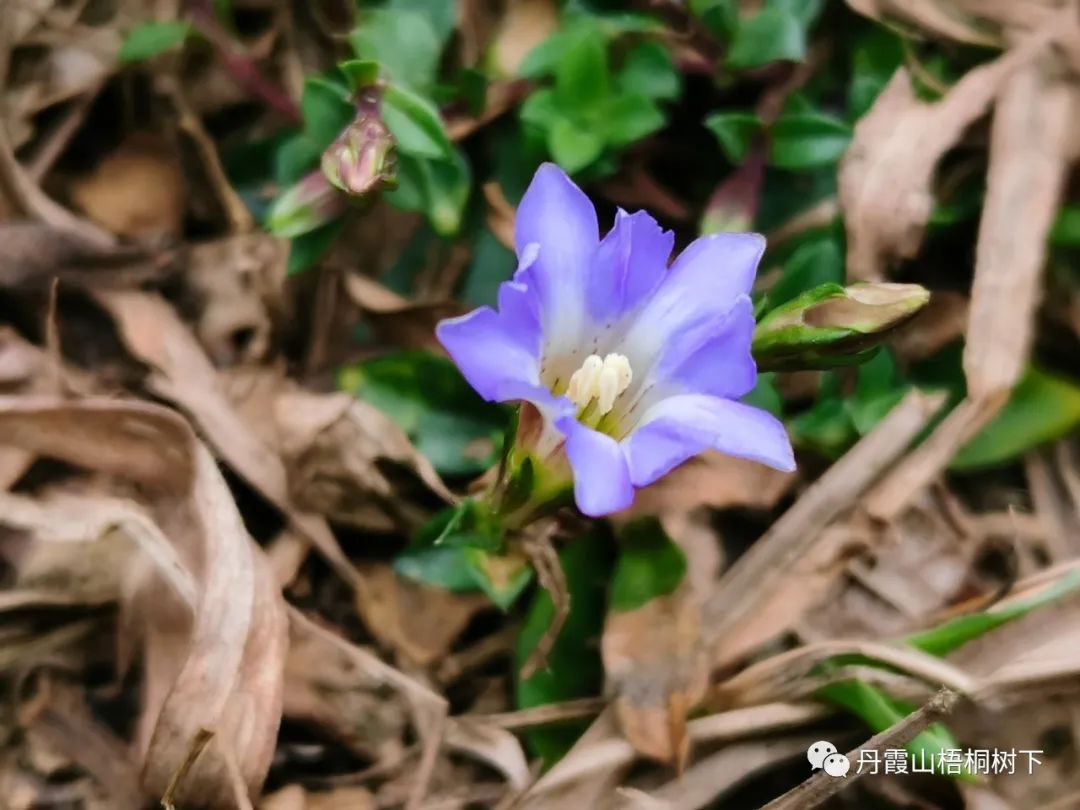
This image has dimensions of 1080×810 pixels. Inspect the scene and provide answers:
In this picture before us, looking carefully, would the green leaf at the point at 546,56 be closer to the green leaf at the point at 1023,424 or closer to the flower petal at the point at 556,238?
the flower petal at the point at 556,238

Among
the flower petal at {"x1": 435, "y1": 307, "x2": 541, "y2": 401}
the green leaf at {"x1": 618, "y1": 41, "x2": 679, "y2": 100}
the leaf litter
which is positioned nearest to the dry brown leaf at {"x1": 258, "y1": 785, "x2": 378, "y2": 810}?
the leaf litter

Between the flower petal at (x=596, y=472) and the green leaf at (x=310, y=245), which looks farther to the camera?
the green leaf at (x=310, y=245)

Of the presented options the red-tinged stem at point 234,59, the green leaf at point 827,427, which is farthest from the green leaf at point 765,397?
the red-tinged stem at point 234,59

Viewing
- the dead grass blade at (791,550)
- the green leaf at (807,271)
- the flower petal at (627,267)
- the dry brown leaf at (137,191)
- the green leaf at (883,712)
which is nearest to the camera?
the flower petal at (627,267)

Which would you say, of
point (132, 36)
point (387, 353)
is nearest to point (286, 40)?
point (132, 36)

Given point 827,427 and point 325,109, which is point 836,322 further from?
point 325,109

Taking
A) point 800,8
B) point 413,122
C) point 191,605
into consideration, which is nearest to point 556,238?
point 413,122

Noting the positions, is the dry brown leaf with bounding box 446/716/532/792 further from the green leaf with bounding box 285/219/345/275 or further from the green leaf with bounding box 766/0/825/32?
the green leaf with bounding box 766/0/825/32
